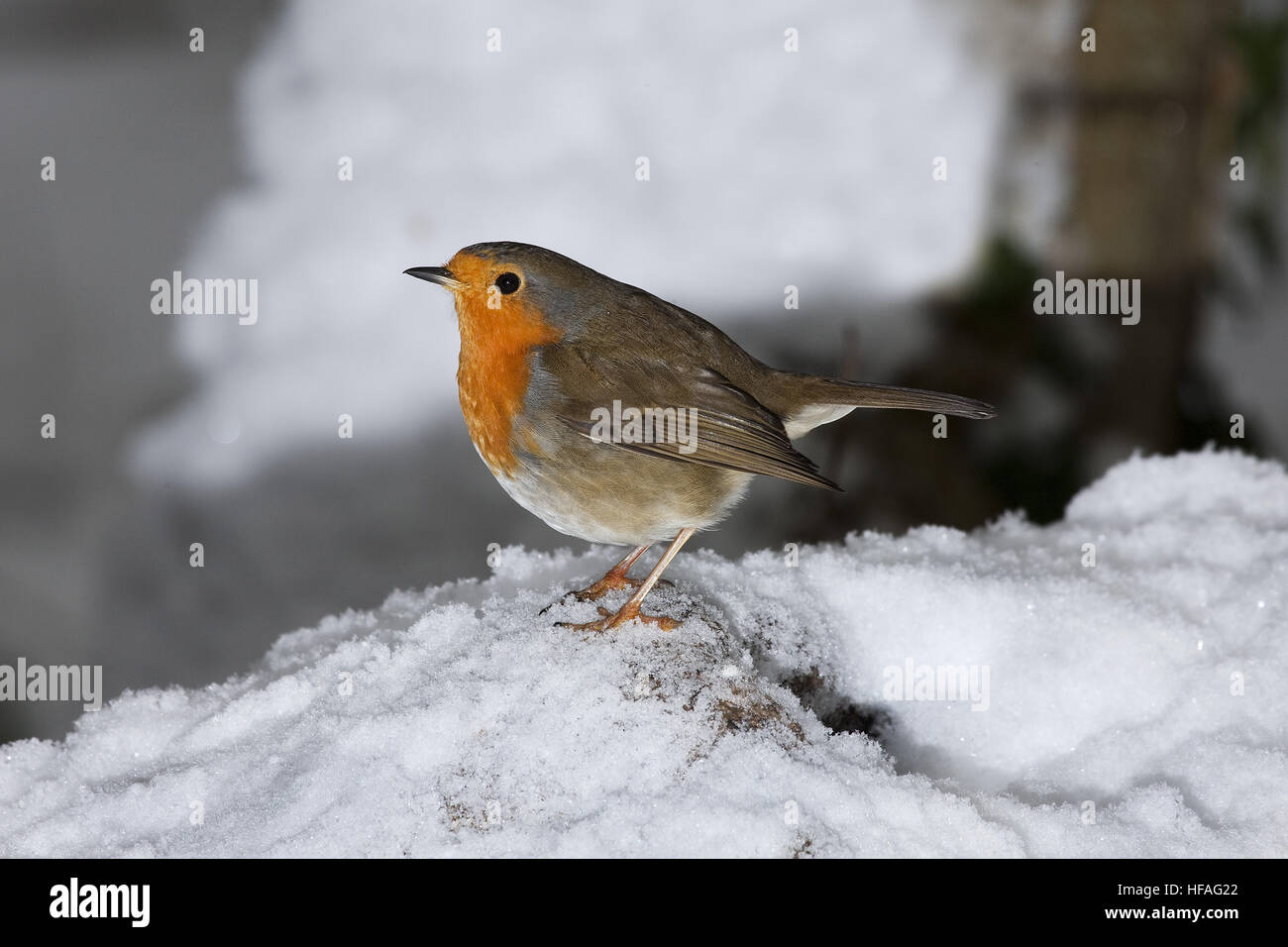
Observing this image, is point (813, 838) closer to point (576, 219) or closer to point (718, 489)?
point (718, 489)

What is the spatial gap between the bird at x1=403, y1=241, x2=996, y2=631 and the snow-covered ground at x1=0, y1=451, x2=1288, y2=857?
0.25 metres

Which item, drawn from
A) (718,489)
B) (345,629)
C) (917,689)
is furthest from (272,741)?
(917,689)

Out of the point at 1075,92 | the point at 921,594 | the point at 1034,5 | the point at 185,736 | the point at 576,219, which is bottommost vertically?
the point at 185,736

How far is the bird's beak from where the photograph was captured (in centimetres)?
238

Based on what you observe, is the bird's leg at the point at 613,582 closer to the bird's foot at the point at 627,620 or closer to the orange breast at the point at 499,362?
the bird's foot at the point at 627,620

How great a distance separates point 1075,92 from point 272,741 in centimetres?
411

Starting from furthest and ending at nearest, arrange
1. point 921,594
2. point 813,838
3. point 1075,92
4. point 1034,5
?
1. point 1034,5
2. point 1075,92
3. point 921,594
4. point 813,838

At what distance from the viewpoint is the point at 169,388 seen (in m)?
5.53

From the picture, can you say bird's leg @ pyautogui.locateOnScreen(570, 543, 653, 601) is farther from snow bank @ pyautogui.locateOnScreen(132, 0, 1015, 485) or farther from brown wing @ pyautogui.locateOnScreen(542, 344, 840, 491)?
snow bank @ pyautogui.locateOnScreen(132, 0, 1015, 485)

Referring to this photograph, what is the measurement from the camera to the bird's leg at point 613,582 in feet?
8.50

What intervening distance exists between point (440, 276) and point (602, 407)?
1.48ft

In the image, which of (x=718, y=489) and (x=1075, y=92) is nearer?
(x=718, y=489)

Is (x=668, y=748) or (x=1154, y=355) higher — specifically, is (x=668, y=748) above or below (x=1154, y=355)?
below

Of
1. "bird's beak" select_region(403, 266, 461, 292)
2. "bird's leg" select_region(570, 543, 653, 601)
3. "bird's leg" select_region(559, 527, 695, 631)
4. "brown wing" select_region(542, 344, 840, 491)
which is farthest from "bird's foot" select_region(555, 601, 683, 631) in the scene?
"bird's beak" select_region(403, 266, 461, 292)
